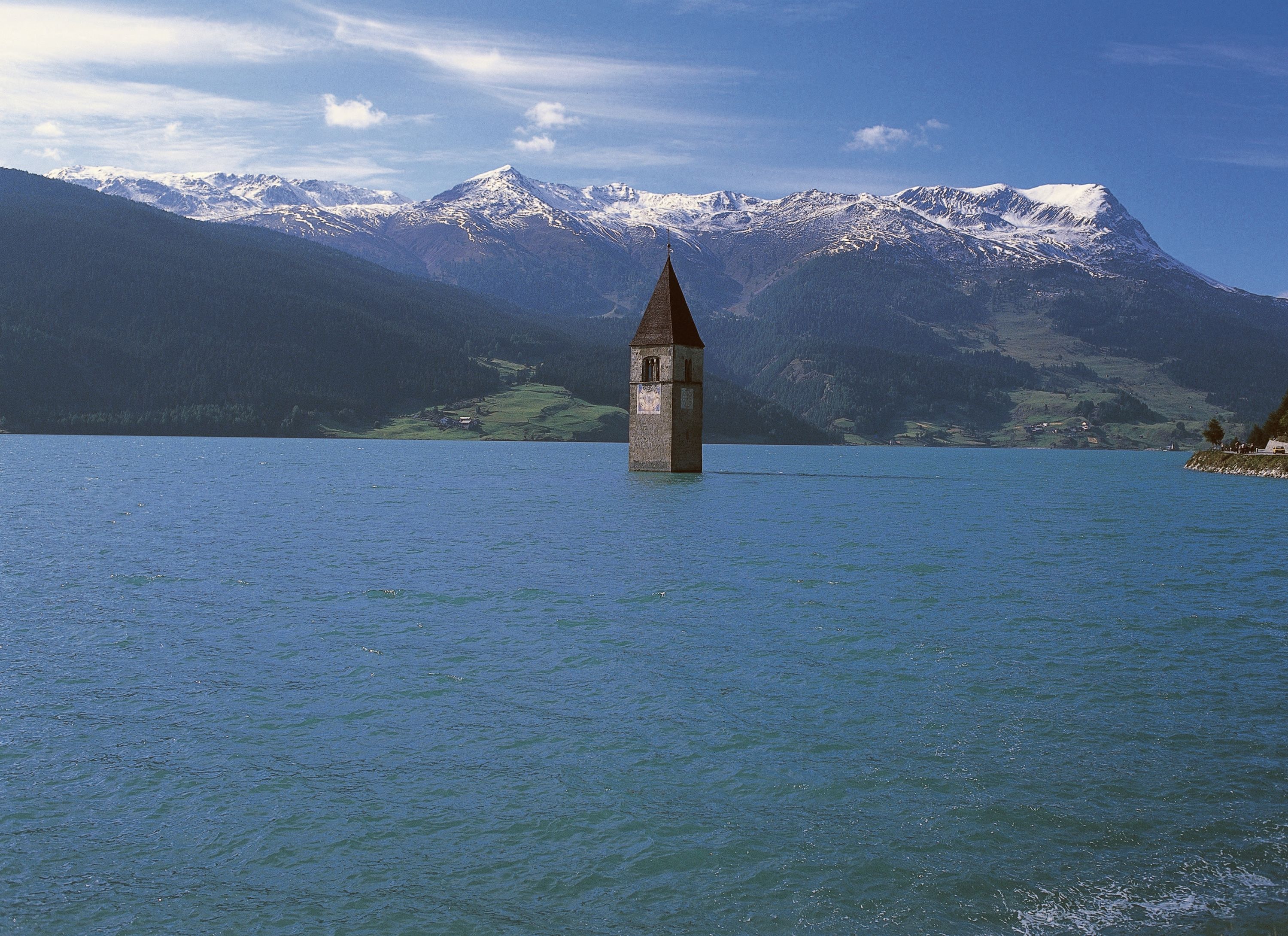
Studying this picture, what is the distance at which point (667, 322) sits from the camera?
100312 mm

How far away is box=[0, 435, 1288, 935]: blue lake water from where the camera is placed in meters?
12.0

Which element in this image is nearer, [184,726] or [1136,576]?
[184,726]

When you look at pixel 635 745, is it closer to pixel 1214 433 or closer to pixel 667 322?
pixel 667 322

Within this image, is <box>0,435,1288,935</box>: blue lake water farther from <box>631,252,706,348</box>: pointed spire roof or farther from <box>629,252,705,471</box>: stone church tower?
<box>631,252,706,348</box>: pointed spire roof

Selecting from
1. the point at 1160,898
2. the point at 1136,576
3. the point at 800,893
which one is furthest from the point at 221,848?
the point at 1136,576

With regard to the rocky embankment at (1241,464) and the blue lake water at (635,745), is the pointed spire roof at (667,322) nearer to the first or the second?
the blue lake water at (635,745)

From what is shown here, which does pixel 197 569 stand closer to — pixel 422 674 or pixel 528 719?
pixel 422 674

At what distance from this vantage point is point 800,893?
474 inches

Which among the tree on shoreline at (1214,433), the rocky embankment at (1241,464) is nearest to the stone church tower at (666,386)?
the rocky embankment at (1241,464)

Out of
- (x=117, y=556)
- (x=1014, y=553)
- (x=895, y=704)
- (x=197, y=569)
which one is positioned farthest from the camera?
(x=1014, y=553)

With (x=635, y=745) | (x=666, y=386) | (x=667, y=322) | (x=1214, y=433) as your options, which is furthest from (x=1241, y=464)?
(x=635, y=745)

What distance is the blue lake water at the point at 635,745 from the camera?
39.2 ft

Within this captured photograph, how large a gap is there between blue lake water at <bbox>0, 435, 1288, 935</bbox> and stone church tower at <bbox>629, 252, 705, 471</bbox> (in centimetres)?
5760

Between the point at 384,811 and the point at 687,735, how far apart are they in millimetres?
5755
